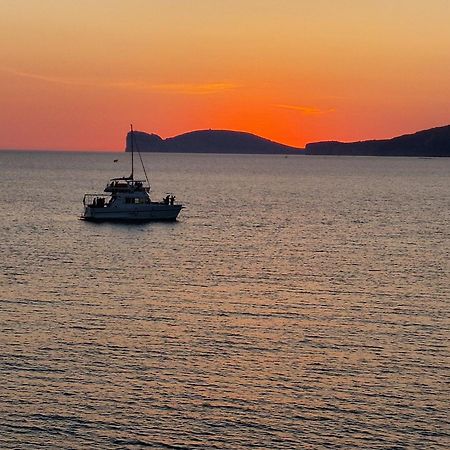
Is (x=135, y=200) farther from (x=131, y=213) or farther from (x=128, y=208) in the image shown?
(x=131, y=213)

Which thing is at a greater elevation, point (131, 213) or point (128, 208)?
point (128, 208)

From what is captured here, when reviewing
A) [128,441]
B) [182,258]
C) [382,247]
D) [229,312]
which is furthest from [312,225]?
[128,441]

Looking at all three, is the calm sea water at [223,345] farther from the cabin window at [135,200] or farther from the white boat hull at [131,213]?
the cabin window at [135,200]

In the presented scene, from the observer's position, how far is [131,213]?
12062cm

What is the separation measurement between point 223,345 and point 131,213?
7155cm

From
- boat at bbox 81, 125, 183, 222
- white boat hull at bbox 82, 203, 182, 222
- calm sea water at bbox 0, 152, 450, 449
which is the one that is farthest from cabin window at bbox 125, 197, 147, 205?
calm sea water at bbox 0, 152, 450, 449

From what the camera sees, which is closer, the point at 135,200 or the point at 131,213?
the point at 131,213

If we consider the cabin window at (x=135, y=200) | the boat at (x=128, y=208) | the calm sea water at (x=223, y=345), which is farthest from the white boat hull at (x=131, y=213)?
the calm sea water at (x=223, y=345)

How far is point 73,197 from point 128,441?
147789 millimetres

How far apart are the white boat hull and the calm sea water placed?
67.7 feet

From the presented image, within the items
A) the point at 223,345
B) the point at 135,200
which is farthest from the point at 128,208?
the point at 223,345

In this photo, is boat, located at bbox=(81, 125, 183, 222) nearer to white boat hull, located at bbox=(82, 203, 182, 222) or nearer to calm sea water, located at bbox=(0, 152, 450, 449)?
white boat hull, located at bbox=(82, 203, 182, 222)

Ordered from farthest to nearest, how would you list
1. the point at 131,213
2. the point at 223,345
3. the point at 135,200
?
the point at 135,200 < the point at 131,213 < the point at 223,345

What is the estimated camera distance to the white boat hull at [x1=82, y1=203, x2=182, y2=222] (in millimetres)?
120500
